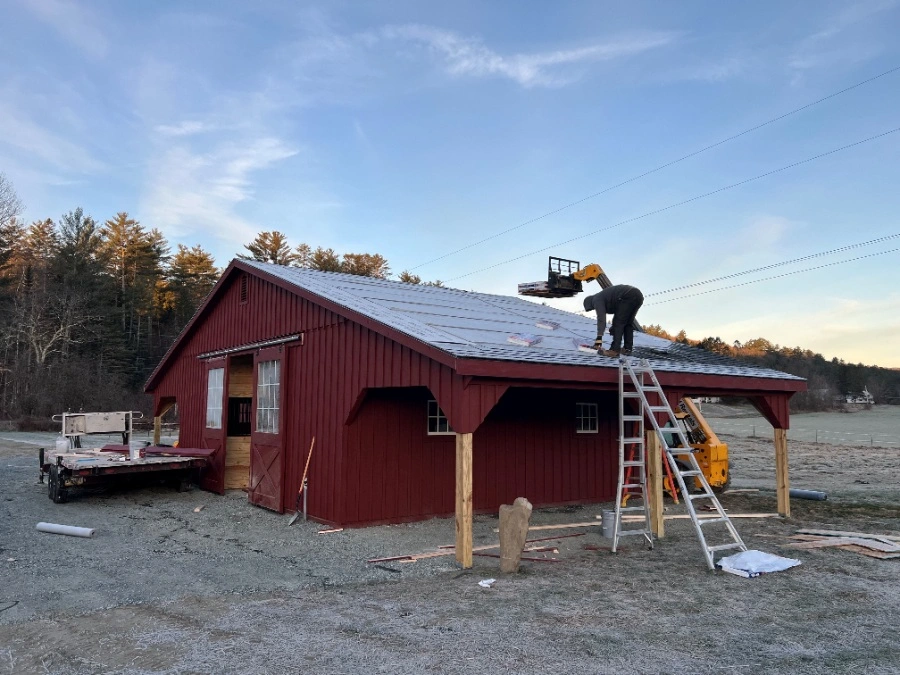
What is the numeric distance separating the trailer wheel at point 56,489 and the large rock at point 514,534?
9.08 metres

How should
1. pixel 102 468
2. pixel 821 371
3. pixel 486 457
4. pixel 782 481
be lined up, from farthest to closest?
pixel 821 371, pixel 102 468, pixel 486 457, pixel 782 481

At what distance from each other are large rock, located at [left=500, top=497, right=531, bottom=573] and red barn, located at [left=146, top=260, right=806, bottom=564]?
56cm

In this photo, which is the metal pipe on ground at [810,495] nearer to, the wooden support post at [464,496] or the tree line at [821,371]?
the wooden support post at [464,496]

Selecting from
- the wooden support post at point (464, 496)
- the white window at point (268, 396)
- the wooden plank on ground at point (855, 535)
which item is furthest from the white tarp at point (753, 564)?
the white window at point (268, 396)

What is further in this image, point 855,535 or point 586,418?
point 586,418

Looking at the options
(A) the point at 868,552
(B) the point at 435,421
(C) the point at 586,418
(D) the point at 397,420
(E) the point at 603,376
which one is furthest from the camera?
(C) the point at 586,418

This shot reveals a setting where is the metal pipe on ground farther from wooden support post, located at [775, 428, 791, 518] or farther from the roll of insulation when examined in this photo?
the roll of insulation

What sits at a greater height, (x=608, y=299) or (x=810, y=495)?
(x=608, y=299)

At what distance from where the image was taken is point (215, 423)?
14.0m

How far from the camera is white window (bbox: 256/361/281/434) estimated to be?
11.9m

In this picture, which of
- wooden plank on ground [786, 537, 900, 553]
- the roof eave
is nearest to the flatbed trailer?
the roof eave

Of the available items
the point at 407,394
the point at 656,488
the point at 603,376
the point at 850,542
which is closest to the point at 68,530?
the point at 407,394

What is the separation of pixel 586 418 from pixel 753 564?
592 cm

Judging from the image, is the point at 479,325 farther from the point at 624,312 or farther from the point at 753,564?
the point at 753,564
